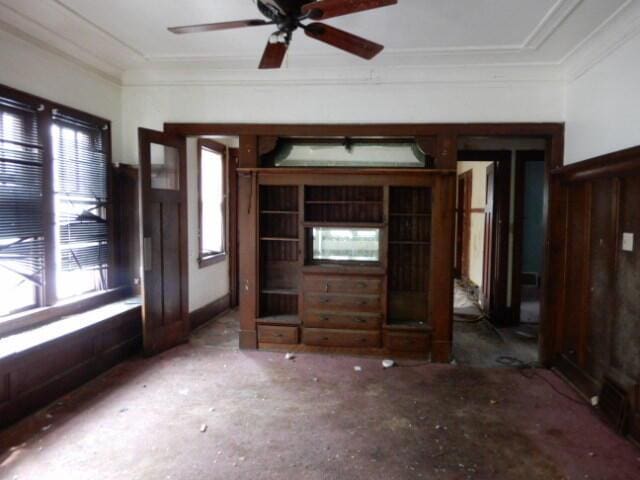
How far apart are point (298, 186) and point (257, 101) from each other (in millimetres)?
975

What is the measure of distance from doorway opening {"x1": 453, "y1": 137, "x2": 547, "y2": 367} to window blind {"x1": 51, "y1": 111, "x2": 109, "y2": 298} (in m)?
3.82

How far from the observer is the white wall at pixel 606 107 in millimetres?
2812

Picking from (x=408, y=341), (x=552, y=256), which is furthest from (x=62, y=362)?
(x=552, y=256)

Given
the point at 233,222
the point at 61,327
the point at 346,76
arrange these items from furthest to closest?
1. the point at 233,222
2. the point at 346,76
3. the point at 61,327

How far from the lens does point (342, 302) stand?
420cm

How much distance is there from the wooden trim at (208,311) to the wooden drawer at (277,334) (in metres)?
1.09

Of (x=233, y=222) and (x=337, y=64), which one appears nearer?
(x=337, y=64)

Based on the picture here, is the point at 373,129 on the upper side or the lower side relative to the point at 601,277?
upper

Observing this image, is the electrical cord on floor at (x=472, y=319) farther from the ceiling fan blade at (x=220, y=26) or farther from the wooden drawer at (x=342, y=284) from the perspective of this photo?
the ceiling fan blade at (x=220, y=26)

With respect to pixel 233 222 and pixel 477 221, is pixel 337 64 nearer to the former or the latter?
pixel 233 222

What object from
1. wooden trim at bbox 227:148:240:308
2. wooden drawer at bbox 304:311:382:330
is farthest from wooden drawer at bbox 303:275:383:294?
wooden trim at bbox 227:148:240:308

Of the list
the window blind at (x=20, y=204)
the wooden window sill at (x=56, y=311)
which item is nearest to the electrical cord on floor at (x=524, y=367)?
the wooden window sill at (x=56, y=311)

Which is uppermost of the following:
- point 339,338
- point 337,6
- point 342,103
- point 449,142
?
point 342,103

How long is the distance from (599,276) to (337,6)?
9.22 ft
